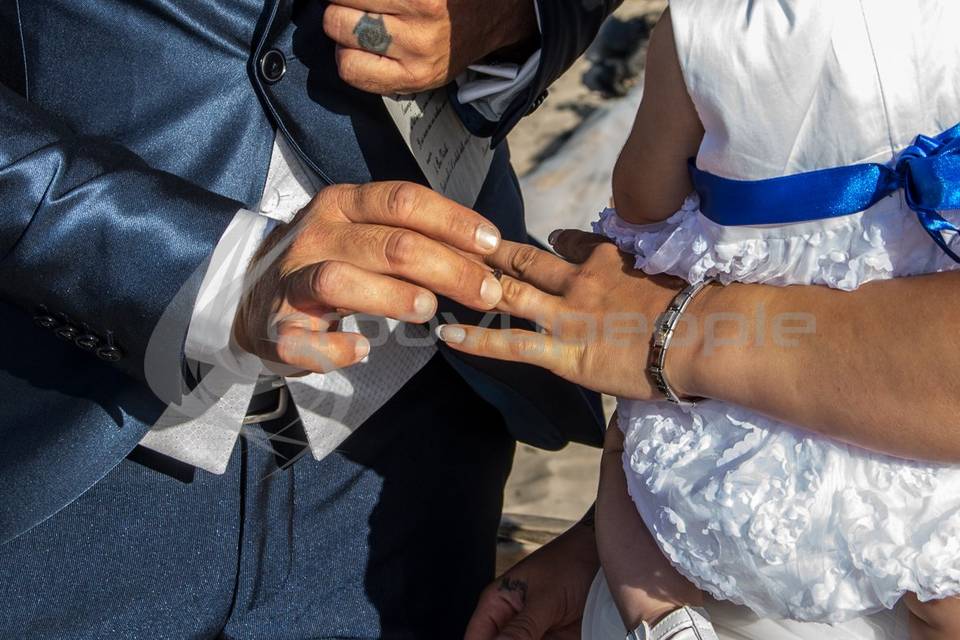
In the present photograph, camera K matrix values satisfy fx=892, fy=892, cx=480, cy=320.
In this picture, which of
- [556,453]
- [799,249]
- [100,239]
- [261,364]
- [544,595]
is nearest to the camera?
[799,249]

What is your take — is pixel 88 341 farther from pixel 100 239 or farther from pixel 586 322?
pixel 586 322

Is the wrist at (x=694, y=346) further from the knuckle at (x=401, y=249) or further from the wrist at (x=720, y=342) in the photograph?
the knuckle at (x=401, y=249)

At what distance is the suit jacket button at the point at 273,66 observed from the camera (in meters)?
1.08

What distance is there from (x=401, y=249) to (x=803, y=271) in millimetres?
415

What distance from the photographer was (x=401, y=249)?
93cm

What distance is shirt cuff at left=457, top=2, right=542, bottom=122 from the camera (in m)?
1.18

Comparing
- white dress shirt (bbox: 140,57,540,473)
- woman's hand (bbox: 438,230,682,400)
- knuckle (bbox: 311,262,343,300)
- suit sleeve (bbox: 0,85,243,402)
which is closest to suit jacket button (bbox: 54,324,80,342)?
suit sleeve (bbox: 0,85,243,402)

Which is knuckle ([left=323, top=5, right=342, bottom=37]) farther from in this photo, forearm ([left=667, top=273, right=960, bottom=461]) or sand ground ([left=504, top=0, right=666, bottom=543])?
sand ground ([left=504, top=0, right=666, bottom=543])

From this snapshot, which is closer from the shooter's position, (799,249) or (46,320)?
(799,249)

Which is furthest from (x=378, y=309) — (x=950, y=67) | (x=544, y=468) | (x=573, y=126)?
(x=573, y=126)

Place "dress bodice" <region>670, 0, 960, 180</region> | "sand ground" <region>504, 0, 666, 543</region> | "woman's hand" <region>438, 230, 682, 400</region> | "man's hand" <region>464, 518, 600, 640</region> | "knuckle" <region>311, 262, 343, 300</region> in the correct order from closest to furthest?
1. "dress bodice" <region>670, 0, 960, 180</region>
2. "knuckle" <region>311, 262, 343, 300</region>
3. "woman's hand" <region>438, 230, 682, 400</region>
4. "man's hand" <region>464, 518, 600, 640</region>
5. "sand ground" <region>504, 0, 666, 543</region>

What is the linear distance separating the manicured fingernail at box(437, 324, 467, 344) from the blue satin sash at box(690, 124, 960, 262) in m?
0.31

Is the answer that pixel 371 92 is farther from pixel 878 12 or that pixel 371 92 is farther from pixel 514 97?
pixel 878 12

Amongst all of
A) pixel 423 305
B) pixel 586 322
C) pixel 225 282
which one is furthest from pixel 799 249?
pixel 225 282
